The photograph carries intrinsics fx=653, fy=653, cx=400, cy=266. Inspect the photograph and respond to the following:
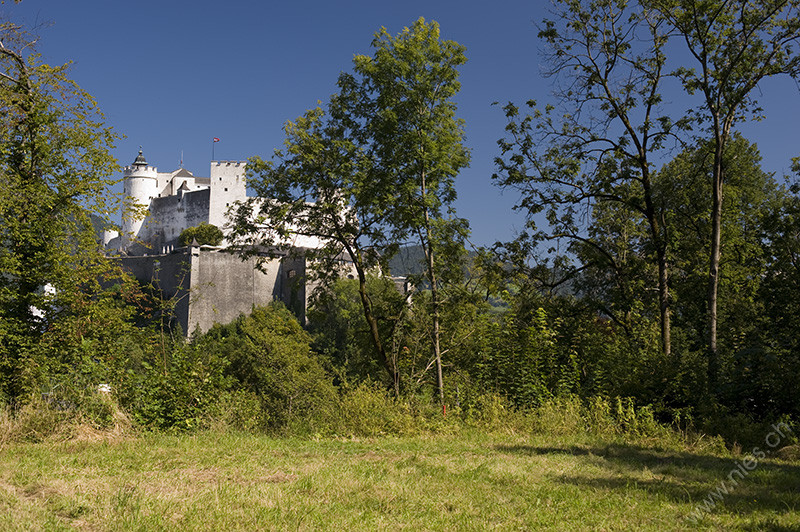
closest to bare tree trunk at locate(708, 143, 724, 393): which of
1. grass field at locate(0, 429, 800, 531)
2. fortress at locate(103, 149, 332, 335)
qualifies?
grass field at locate(0, 429, 800, 531)

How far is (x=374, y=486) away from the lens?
4715 millimetres

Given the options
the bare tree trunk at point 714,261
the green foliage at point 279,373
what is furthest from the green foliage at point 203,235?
the bare tree trunk at point 714,261

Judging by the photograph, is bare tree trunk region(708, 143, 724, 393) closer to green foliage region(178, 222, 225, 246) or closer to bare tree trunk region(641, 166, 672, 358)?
bare tree trunk region(641, 166, 672, 358)

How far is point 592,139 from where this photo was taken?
11.7 metres

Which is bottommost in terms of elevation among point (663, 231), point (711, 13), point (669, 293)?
point (669, 293)

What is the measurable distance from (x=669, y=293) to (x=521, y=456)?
6.30 metres

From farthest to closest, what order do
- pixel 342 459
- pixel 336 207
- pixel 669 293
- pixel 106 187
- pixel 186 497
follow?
pixel 336 207 < pixel 669 293 < pixel 106 187 < pixel 342 459 < pixel 186 497

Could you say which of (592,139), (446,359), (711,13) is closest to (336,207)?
(446,359)

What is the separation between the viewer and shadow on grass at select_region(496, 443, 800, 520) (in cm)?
442

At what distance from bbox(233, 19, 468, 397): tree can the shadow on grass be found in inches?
166

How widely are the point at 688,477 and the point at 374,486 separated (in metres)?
2.52

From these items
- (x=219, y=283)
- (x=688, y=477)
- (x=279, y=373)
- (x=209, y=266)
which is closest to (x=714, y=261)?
(x=688, y=477)

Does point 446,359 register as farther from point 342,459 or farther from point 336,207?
point 342,459

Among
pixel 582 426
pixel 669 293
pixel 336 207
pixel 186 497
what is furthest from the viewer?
pixel 336 207
